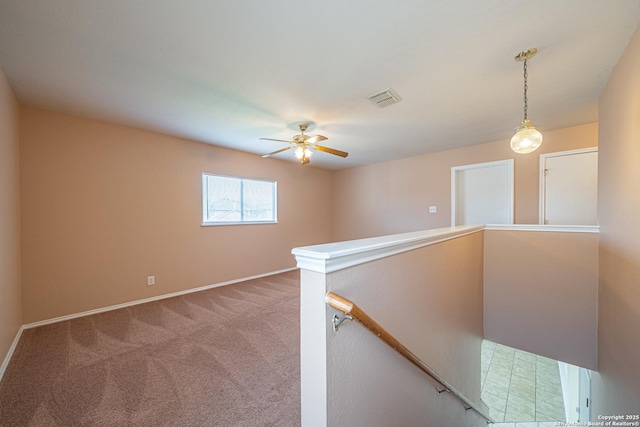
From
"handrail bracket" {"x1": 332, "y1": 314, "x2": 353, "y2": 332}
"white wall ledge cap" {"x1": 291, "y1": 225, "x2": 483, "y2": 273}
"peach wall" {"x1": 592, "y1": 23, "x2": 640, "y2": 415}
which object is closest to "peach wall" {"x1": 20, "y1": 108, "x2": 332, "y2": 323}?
"white wall ledge cap" {"x1": 291, "y1": 225, "x2": 483, "y2": 273}

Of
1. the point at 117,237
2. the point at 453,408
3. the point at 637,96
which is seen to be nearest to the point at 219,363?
the point at 453,408

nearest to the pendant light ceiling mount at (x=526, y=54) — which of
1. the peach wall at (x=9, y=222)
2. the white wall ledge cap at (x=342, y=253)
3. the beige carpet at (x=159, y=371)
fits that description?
the white wall ledge cap at (x=342, y=253)

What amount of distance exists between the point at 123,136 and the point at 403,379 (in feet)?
13.6

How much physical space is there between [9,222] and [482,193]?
6.14 meters

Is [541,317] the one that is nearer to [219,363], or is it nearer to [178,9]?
[219,363]

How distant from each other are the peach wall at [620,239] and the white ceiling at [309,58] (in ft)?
0.98

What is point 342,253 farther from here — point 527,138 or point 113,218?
point 113,218

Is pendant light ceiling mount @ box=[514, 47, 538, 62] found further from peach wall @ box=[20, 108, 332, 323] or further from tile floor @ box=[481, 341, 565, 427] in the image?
tile floor @ box=[481, 341, 565, 427]

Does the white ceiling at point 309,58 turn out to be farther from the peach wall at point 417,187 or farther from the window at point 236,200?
the window at point 236,200

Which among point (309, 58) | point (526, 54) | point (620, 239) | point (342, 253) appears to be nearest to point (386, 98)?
point (309, 58)

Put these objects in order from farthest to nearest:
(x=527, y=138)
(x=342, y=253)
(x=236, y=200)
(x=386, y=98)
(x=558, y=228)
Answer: (x=236, y=200) < (x=558, y=228) < (x=386, y=98) < (x=527, y=138) < (x=342, y=253)

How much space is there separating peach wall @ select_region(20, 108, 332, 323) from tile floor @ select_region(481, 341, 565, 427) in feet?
15.2

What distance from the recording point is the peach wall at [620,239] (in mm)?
1623

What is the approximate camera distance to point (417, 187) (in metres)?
4.80
